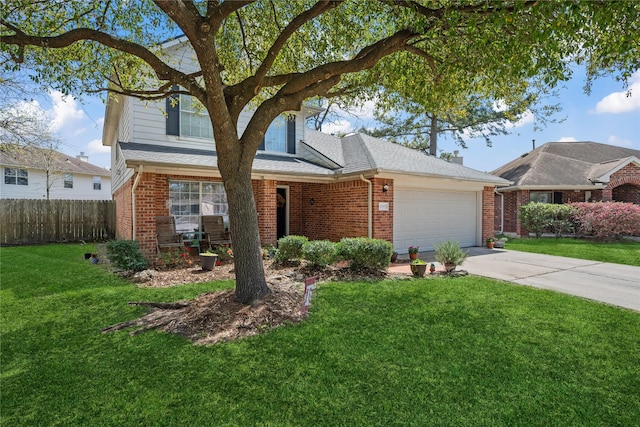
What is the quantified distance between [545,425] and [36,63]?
9669mm

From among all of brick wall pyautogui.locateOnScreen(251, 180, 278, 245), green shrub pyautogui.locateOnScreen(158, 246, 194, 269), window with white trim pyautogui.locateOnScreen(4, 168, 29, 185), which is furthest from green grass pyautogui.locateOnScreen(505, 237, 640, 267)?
window with white trim pyautogui.locateOnScreen(4, 168, 29, 185)

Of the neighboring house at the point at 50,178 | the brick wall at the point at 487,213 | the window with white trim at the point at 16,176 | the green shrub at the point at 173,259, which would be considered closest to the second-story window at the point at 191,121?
the green shrub at the point at 173,259

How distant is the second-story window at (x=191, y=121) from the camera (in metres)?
11.3

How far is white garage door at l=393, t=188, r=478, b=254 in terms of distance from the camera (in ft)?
35.9

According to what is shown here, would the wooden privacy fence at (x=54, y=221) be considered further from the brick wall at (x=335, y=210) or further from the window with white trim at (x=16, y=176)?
the window with white trim at (x=16, y=176)

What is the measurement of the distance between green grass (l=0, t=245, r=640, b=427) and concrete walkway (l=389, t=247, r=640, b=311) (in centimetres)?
121

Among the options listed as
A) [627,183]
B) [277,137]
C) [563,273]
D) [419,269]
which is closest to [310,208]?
[277,137]

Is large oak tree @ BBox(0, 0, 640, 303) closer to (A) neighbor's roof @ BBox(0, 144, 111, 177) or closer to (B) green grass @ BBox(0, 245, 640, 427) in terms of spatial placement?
(B) green grass @ BBox(0, 245, 640, 427)

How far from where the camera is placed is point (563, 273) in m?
8.20

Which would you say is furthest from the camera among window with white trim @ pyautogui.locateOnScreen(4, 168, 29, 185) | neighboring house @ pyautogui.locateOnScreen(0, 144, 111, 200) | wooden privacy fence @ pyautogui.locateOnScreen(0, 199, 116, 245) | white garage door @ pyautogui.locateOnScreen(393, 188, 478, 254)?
window with white trim @ pyautogui.locateOnScreen(4, 168, 29, 185)

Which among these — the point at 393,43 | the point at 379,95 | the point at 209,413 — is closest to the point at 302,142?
the point at 379,95

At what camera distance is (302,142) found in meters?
13.5

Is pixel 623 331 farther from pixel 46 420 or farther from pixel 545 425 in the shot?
pixel 46 420

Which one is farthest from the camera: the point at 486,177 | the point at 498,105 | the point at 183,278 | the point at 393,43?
the point at 486,177
